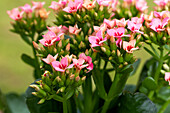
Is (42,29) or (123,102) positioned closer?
(123,102)

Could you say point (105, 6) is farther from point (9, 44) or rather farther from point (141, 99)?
point (9, 44)

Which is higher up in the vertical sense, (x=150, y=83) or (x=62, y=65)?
(x=62, y=65)

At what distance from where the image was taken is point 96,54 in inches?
21.6

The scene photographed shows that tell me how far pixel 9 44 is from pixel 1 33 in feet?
0.47

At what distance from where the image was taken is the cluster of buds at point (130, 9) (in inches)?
26.7

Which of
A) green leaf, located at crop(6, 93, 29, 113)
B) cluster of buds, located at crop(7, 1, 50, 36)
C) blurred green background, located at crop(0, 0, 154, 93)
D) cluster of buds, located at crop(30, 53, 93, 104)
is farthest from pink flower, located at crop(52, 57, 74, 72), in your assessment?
blurred green background, located at crop(0, 0, 154, 93)

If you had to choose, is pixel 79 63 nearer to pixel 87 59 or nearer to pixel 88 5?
pixel 87 59

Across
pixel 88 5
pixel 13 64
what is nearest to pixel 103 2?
pixel 88 5

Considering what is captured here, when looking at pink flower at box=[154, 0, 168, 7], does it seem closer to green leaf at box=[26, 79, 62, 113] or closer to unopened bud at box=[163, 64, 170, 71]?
unopened bud at box=[163, 64, 170, 71]

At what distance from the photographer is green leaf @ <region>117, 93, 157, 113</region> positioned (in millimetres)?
555

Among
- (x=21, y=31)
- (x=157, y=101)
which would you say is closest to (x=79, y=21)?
(x=21, y=31)

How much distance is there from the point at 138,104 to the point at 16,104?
404 mm

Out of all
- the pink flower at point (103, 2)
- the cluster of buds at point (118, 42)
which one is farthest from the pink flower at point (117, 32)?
the pink flower at point (103, 2)

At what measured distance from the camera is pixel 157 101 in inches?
28.1
